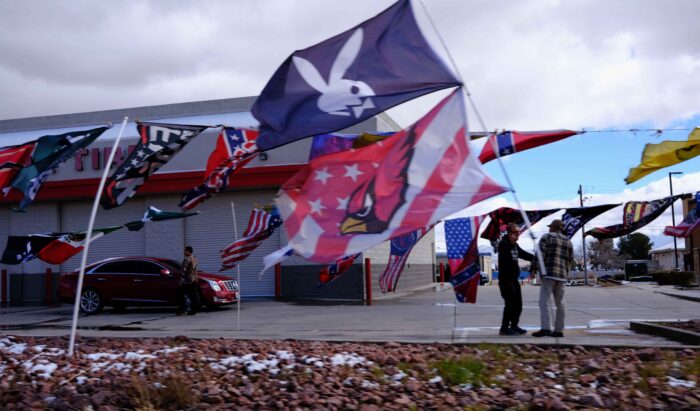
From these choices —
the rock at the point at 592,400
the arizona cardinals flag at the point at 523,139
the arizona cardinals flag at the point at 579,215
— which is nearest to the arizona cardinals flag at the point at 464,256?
the arizona cardinals flag at the point at 523,139

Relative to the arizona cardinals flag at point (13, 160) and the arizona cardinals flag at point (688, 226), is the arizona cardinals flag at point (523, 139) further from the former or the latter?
the arizona cardinals flag at point (13, 160)

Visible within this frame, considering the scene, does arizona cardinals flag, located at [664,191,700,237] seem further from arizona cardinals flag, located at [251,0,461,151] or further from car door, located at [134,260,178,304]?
car door, located at [134,260,178,304]

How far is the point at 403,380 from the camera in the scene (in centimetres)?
641

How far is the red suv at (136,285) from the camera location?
55.6 feet

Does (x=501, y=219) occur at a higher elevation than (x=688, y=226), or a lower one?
higher

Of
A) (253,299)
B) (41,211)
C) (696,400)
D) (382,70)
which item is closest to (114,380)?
(382,70)

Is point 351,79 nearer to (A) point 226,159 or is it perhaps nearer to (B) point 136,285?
(A) point 226,159

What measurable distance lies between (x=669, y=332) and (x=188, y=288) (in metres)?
10.9

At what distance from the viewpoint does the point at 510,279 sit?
10219 millimetres

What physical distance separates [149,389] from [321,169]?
2.89m

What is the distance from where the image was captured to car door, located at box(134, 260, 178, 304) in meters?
17.0

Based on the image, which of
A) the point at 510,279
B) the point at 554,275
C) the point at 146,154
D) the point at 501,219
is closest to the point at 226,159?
the point at 146,154

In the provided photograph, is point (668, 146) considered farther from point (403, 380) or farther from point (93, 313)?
point (93, 313)

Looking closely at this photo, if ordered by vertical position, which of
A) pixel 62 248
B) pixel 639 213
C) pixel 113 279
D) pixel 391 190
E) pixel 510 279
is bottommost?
pixel 113 279
